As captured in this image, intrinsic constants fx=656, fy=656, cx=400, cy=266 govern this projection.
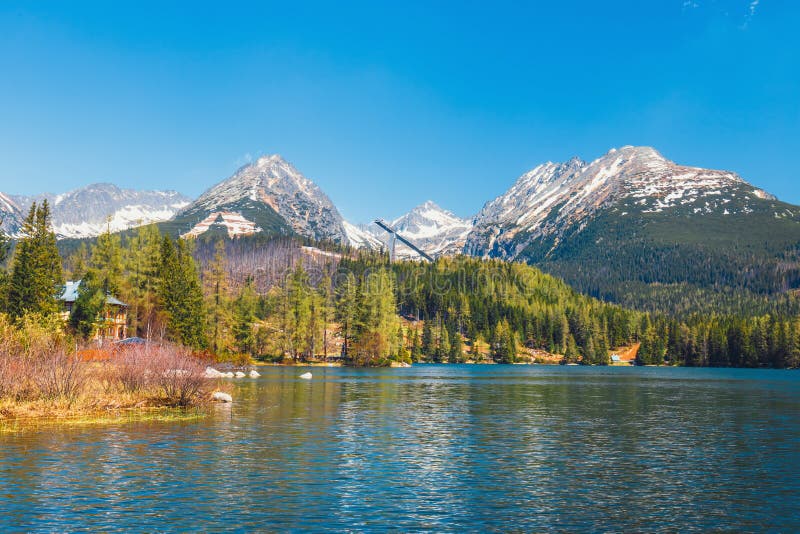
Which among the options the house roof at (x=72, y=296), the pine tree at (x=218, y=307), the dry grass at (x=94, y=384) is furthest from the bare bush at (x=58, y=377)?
the pine tree at (x=218, y=307)

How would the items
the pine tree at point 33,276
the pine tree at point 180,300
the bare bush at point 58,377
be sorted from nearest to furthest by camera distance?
the bare bush at point 58,377, the pine tree at point 33,276, the pine tree at point 180,300

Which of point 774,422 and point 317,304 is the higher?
point 317,304

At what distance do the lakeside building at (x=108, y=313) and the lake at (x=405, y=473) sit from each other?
61.0 m

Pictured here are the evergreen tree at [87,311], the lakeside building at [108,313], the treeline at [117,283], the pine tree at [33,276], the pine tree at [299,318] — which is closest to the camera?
the pine tree at [33,276]

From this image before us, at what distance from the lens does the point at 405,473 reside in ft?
104

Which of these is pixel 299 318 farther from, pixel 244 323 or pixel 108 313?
pixel 108 313

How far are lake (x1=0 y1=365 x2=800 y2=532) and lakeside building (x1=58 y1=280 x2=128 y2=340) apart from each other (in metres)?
61.0

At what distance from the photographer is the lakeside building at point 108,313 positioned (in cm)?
10818

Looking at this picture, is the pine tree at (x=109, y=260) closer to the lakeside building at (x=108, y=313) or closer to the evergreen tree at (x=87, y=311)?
the lakeside building at (x=108, y=313)

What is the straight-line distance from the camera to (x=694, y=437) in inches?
1783

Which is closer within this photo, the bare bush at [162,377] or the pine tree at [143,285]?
the bare bush at [162,377]

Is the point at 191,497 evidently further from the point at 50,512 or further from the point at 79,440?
the point at 79,440

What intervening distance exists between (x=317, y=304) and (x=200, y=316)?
65.8 m

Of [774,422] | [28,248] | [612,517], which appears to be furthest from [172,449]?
[28,248]
